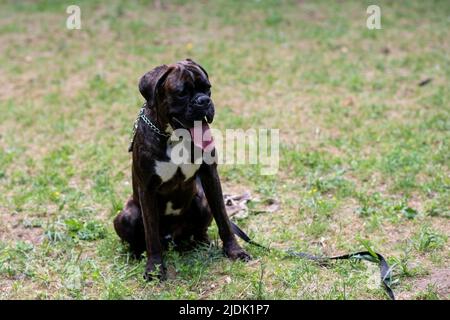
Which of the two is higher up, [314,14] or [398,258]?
[314,14]

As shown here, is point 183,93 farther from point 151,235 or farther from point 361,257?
point 361,257

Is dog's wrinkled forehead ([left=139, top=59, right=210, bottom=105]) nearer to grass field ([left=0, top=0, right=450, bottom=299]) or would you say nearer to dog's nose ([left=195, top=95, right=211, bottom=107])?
dog's nose ([left=195, top=95, right=211, bottom=107])

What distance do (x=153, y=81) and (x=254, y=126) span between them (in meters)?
3.50

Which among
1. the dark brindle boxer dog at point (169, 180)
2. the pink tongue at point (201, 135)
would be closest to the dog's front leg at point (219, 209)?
the dark brindle boxer dog at point (169, 180)

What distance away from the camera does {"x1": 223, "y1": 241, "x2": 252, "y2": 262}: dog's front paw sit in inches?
191

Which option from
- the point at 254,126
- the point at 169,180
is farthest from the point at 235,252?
the point at 254,126

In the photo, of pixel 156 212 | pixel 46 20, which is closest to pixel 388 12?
pixel 46 20

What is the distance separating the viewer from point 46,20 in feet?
39.3

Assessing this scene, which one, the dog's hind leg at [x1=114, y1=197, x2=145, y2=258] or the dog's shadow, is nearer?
the dog's shadow

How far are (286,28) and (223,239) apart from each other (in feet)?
23.0

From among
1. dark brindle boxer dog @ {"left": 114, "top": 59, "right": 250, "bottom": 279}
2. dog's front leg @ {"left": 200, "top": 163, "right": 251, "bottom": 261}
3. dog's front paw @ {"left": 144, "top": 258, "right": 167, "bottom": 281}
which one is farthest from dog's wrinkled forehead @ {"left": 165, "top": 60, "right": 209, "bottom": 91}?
dog's front paw @ {"left": 144, "top": 258, "right": 167, "bottom": 281}

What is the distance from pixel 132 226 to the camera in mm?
4941

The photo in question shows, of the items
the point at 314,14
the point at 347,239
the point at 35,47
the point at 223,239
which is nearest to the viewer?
the point at 223,239
